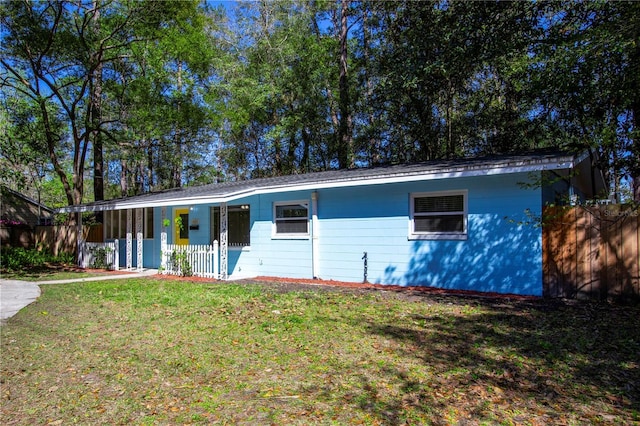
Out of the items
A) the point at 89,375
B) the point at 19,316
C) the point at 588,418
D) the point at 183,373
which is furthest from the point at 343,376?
the point at 19,316

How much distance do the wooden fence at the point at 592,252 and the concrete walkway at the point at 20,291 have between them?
971cm

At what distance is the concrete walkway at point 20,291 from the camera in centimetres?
738

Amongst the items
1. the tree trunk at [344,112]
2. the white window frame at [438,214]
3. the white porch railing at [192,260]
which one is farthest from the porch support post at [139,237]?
the tree trunk at [344,112]

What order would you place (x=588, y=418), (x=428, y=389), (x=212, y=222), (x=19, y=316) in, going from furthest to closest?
1. (x=212, y=222)
2. (x=19, y=316)
3. (x=428, y=389)
4. (x=588, y=418)

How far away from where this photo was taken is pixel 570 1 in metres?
9.73

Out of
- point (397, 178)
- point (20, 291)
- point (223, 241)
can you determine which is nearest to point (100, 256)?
point (20, 291)

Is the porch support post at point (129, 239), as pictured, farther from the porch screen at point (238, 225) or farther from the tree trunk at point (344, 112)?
the tree trunk at point (344, 112)

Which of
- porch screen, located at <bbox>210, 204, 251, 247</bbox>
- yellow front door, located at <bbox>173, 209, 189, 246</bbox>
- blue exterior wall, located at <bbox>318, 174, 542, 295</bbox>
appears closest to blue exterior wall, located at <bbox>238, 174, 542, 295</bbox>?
blue exterior wall, located at <bbox>318, 174, 542, 295</bbox>

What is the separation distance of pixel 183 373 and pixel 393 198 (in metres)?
6.78

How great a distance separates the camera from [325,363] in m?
4.43

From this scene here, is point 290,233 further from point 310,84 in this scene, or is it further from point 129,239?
point 310,84

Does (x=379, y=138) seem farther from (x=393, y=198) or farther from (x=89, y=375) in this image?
(x=89, y=375)

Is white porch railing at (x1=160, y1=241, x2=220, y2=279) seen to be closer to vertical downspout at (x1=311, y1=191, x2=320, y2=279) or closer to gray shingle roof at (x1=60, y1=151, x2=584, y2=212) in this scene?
gray shingle roof at (x1=60, y1=151, x2=584, y2=212)

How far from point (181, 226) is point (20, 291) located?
534 centimetres
